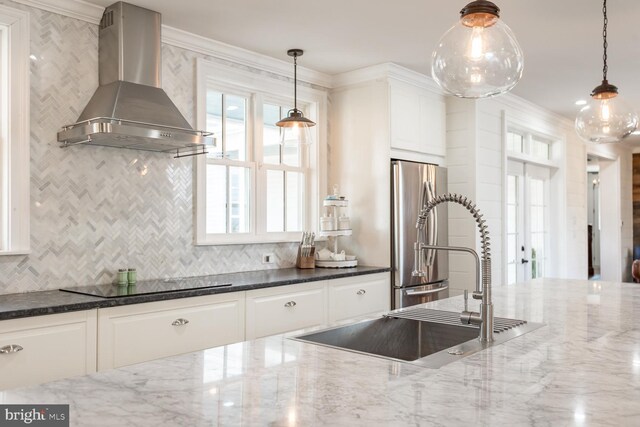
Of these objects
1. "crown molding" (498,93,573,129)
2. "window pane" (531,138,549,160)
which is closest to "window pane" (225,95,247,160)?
"crown molding" (498,93,573,129)

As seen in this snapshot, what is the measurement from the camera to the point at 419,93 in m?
4.91

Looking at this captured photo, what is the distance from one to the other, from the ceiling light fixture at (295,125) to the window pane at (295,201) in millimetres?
571

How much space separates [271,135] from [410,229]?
141cm

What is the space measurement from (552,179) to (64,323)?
20.2 feet

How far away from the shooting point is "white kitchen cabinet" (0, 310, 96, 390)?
2316mm

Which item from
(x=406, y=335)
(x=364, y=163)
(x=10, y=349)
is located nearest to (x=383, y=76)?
(x=364, y=163)

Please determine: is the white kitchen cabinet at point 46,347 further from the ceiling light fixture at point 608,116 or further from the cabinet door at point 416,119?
the cabinet door at point 416,119

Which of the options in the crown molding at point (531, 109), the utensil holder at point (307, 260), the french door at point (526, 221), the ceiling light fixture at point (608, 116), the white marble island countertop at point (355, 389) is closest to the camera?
the white marble island countertop at point (355, 389)

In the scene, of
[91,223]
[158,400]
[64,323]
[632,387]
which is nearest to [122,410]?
[158,400]

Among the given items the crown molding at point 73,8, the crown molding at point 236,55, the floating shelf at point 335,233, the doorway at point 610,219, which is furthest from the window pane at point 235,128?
the doorway at point 610,219

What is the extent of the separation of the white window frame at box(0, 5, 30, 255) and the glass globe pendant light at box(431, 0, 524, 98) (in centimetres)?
231

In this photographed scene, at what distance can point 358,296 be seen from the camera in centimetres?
420

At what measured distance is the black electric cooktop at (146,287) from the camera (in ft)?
9.35

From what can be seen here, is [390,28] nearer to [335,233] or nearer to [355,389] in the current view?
[335,233]
